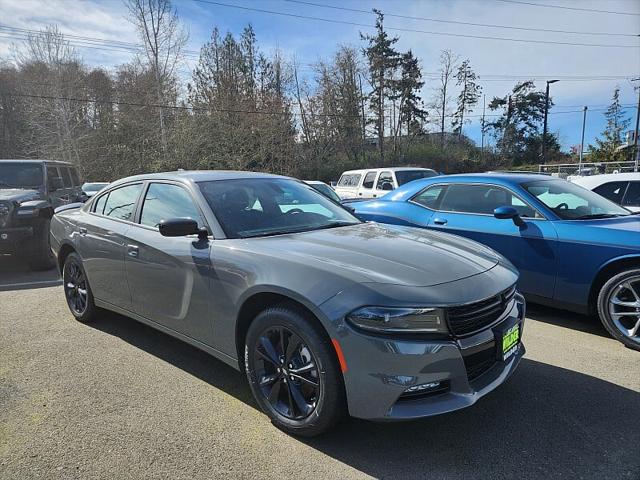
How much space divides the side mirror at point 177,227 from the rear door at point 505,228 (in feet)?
11.4

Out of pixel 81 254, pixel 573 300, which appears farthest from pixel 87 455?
pixel 573 300

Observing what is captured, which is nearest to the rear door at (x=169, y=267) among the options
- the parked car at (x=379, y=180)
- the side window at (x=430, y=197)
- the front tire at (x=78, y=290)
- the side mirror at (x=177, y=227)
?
the side mirror at (x=177, y=227)

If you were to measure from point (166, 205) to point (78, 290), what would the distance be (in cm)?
185

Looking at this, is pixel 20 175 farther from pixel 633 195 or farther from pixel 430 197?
pixel 633 195

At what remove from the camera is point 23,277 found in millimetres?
7211

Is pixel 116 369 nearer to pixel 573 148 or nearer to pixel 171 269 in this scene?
pixel 171 269

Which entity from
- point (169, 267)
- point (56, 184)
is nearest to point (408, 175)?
point (56, 184)

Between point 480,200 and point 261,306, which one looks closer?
point 261,306

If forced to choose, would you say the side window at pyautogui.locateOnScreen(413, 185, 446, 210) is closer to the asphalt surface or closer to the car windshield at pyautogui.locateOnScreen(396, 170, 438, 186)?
the asphalt surface

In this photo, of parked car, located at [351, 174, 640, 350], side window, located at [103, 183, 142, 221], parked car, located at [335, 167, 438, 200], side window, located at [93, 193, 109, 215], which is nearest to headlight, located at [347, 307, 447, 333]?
side window, located at [103, 183, 142, 221]

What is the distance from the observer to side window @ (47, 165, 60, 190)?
8.93 m

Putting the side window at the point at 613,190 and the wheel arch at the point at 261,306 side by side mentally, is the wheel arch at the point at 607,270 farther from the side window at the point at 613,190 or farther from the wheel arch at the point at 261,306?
the side window at the point at 613,190

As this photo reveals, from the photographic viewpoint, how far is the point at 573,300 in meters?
4.43

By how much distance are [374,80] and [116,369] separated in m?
44.0
